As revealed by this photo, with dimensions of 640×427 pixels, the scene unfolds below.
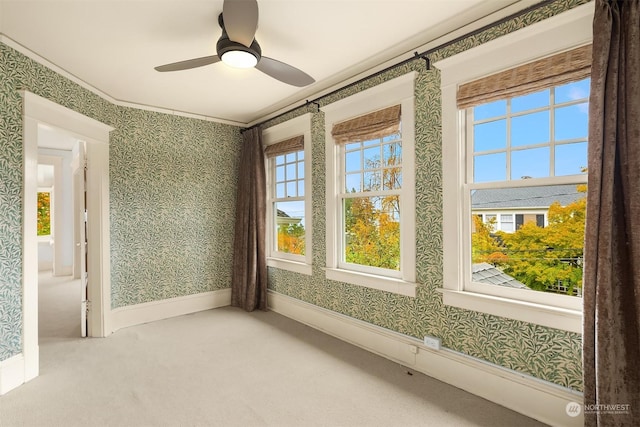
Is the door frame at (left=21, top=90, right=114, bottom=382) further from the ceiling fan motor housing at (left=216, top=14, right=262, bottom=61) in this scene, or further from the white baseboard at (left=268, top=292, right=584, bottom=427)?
the white baseboard at (left=268, top=292, right=584, bottom=427)

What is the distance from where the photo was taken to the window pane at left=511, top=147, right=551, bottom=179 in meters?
2.09

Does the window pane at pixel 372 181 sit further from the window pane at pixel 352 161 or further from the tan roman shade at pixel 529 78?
the tan roman shade at pixel 529 78

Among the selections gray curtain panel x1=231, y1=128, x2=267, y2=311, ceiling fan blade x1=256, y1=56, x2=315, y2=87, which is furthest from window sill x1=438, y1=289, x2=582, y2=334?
gray curtain panel x1=231, y1=128, x2=267, y2=311

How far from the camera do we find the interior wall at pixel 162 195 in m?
3.73

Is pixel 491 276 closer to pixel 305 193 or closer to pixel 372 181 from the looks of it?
pixel 372 181

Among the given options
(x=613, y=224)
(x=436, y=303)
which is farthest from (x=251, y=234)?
(x=613, y=224)

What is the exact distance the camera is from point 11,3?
2068 mm

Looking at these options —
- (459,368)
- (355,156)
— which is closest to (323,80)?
(355,156)

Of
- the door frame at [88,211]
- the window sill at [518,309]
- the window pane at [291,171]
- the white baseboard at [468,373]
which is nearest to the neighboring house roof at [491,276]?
the window sill at [518,309]

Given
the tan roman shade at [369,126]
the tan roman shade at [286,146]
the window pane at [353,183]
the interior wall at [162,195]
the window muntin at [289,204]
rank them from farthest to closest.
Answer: the window muntin at [289,204], the tan roman shade at [286,146], the interior wall at [162,195], the window pane at [353,183], the tan roman shade at [369,126]

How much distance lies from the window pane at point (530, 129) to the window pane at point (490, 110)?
0.38 ft

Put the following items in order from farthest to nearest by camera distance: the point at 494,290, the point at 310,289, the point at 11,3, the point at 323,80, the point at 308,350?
the point at 310,289 < the point at 323,80 < the point at 308,350 < the point at 494,290 < the point at 11,3

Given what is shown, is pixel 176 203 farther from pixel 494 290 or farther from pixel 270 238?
pixel 494 290

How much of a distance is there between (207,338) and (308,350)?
1.11 metres
